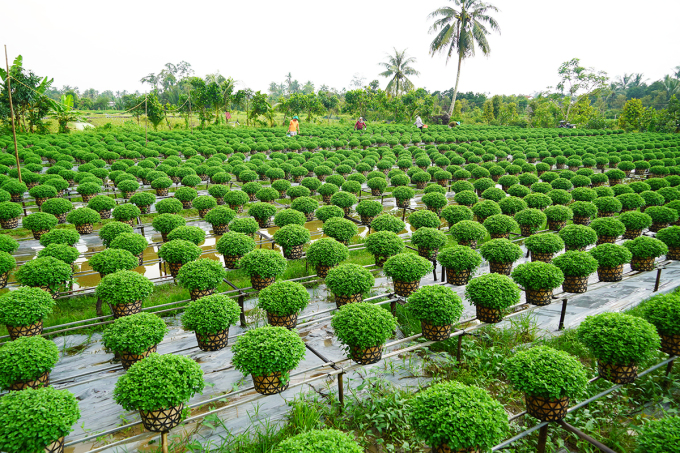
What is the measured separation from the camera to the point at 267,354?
478 cm

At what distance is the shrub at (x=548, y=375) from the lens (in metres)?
4.61

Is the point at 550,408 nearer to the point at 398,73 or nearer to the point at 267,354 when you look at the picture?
the point at 267,354

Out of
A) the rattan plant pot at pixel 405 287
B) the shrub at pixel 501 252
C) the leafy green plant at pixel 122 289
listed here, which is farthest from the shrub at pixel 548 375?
the leafy green plant at pixel 122 289

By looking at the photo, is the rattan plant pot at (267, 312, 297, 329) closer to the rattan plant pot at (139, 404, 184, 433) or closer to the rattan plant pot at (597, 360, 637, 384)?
the rattan plant pot at (139, 404, 184, 433)

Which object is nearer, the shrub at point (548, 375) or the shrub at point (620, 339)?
the shrub at point (548, 375)

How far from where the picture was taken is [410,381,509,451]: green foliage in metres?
3.94

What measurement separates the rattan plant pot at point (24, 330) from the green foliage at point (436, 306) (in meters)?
5.98

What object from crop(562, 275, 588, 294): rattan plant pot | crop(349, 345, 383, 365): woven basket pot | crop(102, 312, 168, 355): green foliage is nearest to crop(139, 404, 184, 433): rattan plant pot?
crop(102, 312, 168, 355): green foliage

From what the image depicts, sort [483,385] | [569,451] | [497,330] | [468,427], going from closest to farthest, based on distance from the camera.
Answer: [468,427] < [569,451] < [483,385] < [497,330]

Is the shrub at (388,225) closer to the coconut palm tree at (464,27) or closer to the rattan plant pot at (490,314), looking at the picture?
the rattan plant pot at (490,314)

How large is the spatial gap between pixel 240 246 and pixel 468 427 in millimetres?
6287

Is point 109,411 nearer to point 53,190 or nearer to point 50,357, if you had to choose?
point 50,357

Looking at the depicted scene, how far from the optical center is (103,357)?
6.61 m

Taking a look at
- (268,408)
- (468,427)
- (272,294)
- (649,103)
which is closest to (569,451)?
(468,427)
